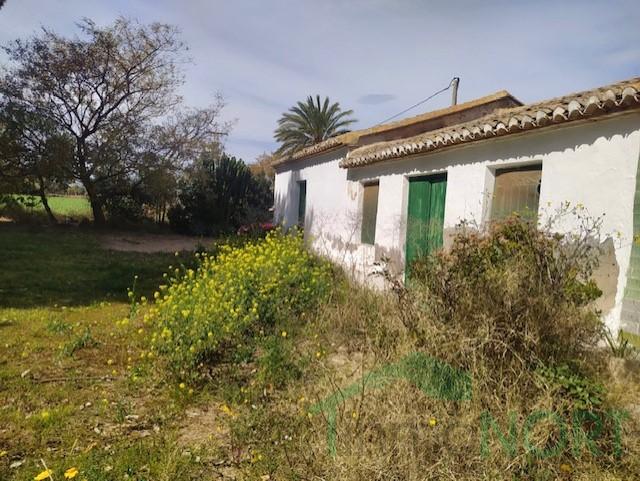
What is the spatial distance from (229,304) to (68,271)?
5.69 metres

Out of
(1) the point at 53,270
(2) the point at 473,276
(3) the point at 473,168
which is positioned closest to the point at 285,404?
(2) the point at 473,276

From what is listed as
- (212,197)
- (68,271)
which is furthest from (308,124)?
(68,271)

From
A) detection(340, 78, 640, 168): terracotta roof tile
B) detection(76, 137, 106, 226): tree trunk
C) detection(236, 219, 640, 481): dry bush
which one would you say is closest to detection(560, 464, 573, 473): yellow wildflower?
detection(236, 219, 640, 481): dry bush

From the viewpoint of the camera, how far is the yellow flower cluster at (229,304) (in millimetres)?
3754

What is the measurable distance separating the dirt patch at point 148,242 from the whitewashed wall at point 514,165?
5002mm

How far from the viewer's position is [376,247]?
25.5 feet

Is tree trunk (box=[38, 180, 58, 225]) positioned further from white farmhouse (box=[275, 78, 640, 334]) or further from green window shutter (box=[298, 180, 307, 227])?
white farmhouse (box=[275, 78, 640, 334])

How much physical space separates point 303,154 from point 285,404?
878cm

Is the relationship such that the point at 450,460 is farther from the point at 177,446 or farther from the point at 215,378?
the point at 215,378

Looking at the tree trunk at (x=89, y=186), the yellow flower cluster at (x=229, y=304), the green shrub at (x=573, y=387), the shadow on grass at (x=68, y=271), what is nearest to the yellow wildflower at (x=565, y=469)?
the green shrub at (x=573, y=387)

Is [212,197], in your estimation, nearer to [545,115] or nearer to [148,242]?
[148,242]

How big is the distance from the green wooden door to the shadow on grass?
4446mm

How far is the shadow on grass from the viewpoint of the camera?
253 inches

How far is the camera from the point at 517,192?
17.0 feet
